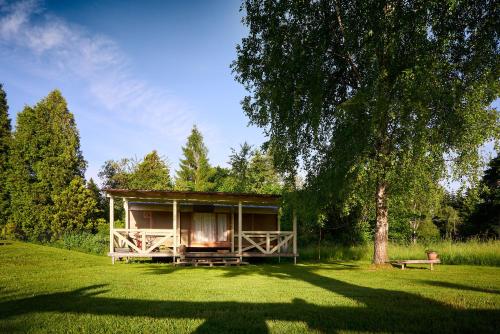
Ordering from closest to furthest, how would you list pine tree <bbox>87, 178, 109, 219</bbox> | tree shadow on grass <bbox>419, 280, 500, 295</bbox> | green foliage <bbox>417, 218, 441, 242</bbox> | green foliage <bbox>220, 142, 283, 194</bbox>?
tree shadow on grass <bbox>419, 280, 500, 295</bbox> → pine tree <bbox>87, 178, 109, 219</bbox> → green foliage <bbox>220, 142, 283, 194</bbox> → green foliage <bbox>417, 218, 441, 242</bbox>

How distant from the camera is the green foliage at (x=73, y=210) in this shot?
2730 centimetres

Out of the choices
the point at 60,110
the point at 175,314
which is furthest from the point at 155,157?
the point at 175,314

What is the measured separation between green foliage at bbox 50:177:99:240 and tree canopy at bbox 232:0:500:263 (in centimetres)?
1931

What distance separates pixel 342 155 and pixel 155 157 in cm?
2806

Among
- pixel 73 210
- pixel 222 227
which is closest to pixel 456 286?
pixel 222 227

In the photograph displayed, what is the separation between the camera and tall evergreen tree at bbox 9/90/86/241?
2759cm

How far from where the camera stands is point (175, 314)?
5.23 m

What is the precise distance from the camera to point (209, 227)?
1905 cm

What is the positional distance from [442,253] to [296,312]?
1395cm

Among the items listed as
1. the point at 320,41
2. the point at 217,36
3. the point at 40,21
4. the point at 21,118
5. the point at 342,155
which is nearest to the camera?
the point at 342,155

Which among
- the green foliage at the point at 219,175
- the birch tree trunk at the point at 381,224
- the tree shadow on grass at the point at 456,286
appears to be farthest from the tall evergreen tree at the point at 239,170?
the tree shadow on grass at the point at 456,286

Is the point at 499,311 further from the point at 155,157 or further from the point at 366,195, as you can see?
the point at 155,157

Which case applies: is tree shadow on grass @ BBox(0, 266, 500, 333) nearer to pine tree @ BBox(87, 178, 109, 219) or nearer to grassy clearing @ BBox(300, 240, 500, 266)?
grassy clearing @ BBox(300, 240, 500, 266)

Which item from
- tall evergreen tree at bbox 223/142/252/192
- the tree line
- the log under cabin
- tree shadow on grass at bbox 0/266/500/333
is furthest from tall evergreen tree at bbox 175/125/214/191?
tree shadow on grass at bbox 0/266/500/333
